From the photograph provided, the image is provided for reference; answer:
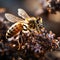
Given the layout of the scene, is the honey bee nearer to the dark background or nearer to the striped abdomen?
the striped abdomen

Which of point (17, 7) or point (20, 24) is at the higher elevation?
point (17, 7)

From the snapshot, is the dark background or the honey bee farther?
the dark background

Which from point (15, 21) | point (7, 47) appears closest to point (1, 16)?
point (15, 21)

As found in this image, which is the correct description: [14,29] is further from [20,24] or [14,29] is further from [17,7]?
[17,7]

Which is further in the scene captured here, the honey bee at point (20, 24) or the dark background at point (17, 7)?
the dark background at point (17, 7)

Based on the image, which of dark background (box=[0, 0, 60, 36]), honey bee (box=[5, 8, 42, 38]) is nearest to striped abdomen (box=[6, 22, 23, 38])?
honey bee (box=[5, 8, 42, 38])

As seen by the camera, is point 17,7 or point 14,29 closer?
point 14,29

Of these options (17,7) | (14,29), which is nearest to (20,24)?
(14,29)

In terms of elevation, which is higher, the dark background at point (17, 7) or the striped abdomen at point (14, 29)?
the dark background at point (17, 7)

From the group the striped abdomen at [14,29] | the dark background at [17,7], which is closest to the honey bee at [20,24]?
the striped abdomen at [14,29]

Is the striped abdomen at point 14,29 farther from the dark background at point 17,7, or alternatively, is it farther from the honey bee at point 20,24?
the dark background at point 17,7

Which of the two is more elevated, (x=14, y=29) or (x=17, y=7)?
(x=17, y=7)
